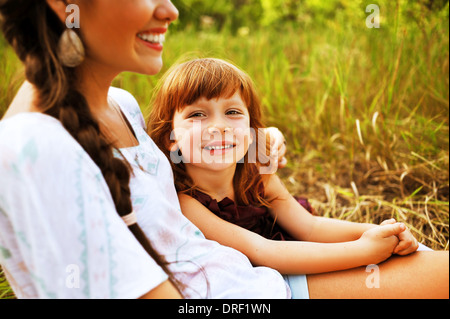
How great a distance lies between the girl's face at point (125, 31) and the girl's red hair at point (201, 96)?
0.29 m

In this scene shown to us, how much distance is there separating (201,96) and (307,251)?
0.59 m

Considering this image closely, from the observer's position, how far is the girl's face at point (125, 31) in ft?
3.06

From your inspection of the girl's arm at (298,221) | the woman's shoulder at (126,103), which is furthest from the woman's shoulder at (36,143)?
the girl's arm at (298,221)

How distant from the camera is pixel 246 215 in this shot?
1.50 meters

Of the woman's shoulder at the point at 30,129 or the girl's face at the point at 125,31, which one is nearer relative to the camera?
the woman's shoulder at the point at 30,129

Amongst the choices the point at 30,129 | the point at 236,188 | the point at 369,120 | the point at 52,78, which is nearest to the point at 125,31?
the point at 52,78

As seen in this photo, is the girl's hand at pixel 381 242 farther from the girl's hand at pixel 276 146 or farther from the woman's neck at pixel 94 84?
the woman's neck at pixel 94 84

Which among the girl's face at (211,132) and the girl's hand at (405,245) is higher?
the girl's face at (211,132)

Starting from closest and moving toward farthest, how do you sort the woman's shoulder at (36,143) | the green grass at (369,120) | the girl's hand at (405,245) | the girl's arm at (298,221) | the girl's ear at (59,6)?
1. the woman's shoulder at (36,143)
2. the girl's ear at (59,6)
3. the girl's hand at (405,245)
4. the girl's arm at (298,221)
5. the green grass at (369,120)

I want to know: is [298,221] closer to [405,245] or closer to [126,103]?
[405,245]

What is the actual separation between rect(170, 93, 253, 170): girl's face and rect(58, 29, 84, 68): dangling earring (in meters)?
0.49

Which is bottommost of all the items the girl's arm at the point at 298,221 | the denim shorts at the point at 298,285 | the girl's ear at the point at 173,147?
the denim shorts at the point at 298,285

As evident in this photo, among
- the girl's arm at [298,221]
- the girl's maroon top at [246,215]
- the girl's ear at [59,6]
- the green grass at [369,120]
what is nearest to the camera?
the girl's ear at [59,6]
